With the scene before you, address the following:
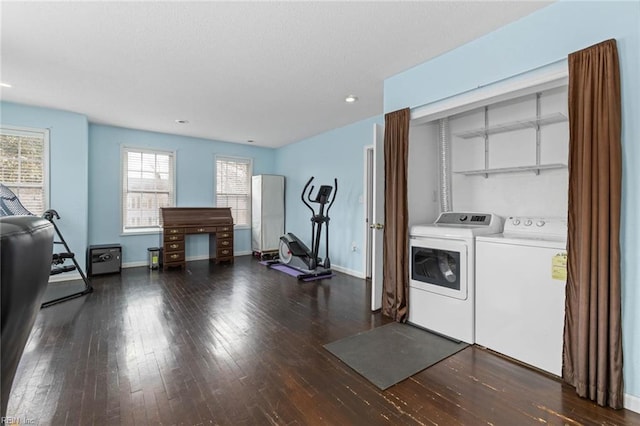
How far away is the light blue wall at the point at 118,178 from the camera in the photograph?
5.43 meters

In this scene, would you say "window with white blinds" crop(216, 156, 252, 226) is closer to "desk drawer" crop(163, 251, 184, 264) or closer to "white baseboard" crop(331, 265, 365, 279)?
"desk drawer" crop(163, 251, 184, 264)

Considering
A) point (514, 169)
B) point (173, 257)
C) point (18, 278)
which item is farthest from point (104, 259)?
point (514, 169)

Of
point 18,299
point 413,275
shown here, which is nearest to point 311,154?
point 413,275

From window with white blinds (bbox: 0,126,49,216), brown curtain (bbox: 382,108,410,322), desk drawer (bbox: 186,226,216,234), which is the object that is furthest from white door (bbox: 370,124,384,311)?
window with white blinds (bbox: 0,126,49,216)

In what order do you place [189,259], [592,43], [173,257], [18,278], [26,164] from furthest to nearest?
[189,259]
[173,257]
[26,164]
[592,43]
[18,278]

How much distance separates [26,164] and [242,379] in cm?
496

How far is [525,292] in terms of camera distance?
7.49ft

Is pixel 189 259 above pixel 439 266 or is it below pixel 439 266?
below

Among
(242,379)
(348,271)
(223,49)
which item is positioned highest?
(223,49)

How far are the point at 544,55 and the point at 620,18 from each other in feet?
1.30

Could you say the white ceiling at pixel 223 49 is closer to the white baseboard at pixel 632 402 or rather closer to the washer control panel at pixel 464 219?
the washer control panel at pixel 464 219

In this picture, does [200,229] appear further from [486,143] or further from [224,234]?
[486,143]

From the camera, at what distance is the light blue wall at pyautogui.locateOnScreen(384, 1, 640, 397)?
1.79 meters

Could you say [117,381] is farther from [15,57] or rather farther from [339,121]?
[339,121]
